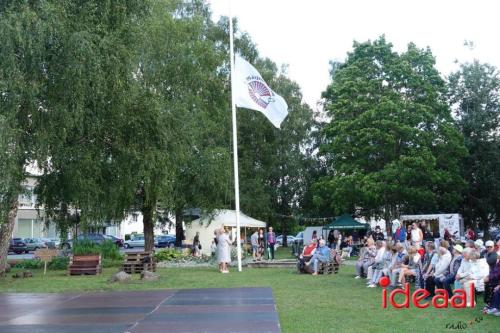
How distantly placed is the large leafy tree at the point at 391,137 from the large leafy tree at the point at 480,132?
1835 mm

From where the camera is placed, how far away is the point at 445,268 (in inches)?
520

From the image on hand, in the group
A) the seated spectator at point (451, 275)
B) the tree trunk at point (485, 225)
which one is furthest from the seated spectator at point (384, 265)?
the tree trunk at point (485, 225)

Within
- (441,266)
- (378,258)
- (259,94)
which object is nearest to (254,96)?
(259,94)

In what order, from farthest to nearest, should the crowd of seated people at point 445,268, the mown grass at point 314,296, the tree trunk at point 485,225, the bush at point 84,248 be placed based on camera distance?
the tree trunk at point 485,225, the bush at point 84,248, the crowd of seated people at point 445,268, the mown grass at point 314,296

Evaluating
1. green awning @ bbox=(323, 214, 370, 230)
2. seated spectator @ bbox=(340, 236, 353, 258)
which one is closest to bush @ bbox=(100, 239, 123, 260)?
seated spectator @ bbox=(340, 236, 353, 258)

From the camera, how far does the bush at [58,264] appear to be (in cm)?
2470

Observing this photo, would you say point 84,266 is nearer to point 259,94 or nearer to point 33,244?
point 259,94

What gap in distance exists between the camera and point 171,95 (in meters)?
29.2

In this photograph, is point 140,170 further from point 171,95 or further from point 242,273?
point 171,95

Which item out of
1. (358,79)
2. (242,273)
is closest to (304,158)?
(358,79)

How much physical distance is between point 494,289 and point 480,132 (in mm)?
31775

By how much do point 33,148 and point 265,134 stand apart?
1175 inches

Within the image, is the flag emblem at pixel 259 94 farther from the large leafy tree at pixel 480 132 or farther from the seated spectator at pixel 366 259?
the large leafy tree at pixel 480 132

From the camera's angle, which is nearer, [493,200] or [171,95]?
[171,95]
